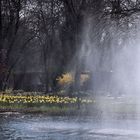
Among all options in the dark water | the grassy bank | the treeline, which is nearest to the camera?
the dark water

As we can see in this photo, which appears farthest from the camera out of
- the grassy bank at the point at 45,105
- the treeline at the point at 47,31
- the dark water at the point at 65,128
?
the treeline at the point at 47,31

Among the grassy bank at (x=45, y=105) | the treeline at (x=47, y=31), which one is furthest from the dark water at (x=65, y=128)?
the treeline at (x=47, y=31)

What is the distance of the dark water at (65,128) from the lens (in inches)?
648

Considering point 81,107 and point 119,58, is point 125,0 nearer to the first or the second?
point 81,107

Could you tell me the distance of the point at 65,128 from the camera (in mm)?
19328

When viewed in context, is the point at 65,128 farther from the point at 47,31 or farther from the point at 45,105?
the point at 47,31

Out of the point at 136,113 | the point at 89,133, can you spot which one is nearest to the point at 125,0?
the point at 89,133

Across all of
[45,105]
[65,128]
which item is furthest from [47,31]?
[65,128]

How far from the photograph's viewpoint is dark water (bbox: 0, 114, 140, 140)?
54.0 feet

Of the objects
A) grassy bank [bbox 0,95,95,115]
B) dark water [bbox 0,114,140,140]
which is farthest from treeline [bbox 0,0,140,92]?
dark water [bbox 0,114,140,140]

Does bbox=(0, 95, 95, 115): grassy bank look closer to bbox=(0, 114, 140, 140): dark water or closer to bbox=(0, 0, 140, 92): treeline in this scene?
bbox=(0, 114, 140, 140): dark water

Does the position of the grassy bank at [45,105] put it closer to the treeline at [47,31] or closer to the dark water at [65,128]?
the dark water at [65,128]

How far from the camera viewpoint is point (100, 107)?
27.1 meters

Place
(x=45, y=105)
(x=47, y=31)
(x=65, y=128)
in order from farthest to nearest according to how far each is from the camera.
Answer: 1. (x=47, y=31)
2. (x=45, y=105)
3. (x=65, y=128)
